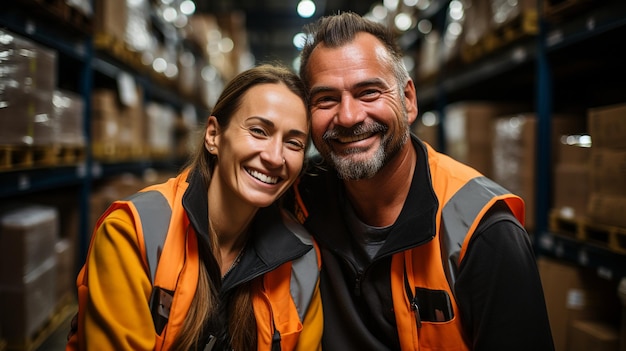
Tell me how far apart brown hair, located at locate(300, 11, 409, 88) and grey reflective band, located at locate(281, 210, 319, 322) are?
0.78 meters

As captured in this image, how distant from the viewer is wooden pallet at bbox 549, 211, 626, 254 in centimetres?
257

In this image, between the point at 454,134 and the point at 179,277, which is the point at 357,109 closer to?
the point at 179,277

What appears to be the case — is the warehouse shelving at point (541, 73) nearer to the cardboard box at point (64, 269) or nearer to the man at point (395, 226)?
the cardboard box at point (64, 269)

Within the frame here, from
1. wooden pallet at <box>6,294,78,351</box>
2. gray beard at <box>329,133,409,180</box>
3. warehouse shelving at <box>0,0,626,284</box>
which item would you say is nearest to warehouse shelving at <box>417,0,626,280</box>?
warehouse shelving at <box>0,0,626,284</box>

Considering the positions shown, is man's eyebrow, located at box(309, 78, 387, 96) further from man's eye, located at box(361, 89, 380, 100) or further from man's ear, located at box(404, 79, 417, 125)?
man's ear, located at box(404, 79, 417, 125)

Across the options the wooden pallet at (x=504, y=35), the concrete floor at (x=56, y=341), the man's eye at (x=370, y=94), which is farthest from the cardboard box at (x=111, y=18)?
the wooden pallet at (x=504, y=35)

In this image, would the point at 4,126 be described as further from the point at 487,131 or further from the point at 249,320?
the point at 487,131

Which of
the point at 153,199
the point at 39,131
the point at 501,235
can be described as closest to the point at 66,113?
the point at 39,131

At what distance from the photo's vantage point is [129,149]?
5125 mm

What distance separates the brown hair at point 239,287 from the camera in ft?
6.00

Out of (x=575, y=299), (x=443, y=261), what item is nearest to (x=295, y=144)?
(x=443, y=261)

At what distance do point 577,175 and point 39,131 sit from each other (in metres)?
3.65

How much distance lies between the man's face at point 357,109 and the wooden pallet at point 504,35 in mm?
1816

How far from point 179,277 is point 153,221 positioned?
0.25 metres
